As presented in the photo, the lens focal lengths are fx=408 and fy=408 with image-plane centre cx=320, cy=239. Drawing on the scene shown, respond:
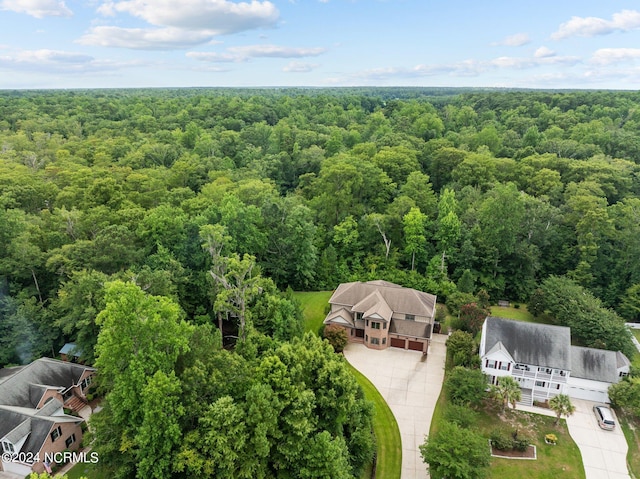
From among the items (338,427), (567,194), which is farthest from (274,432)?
(567,194)

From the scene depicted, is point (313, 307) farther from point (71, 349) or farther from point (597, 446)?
point (597, 446)

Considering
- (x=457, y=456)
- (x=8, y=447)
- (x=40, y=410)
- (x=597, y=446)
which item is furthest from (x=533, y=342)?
(x=8, y=447)

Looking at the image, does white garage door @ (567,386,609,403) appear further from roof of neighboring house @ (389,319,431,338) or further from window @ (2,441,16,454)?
window @ (2,441,16,454)

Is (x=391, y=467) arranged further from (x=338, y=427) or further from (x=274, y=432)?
(x=274, y=432)

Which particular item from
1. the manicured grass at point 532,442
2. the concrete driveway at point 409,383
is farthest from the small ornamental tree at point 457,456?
the manicured grass at point 532,442

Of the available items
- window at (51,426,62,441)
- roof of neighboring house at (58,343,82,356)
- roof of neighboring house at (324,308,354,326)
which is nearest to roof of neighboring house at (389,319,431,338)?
roof of neighboring house at (324,308,354,326)
